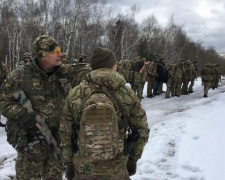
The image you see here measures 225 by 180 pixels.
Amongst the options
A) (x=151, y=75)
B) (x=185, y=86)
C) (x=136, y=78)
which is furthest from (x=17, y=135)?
(x=185, y=86)

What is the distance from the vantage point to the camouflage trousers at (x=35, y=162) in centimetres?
282

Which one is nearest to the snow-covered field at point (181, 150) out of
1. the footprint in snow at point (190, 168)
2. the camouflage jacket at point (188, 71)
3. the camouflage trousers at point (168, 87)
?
the footprint in snow at point (190, 168)

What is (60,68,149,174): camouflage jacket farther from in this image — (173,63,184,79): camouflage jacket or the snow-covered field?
(173,63,184,79): camouflage jacket

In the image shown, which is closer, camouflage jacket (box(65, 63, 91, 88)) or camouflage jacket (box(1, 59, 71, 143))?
camouflage jacket (box(1, 59, 71, 143))

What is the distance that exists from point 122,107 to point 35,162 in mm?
1144

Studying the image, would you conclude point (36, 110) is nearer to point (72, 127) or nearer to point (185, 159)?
point (72, 127)

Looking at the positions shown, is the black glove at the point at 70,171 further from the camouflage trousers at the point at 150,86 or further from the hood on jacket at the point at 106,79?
the camouflage trousers at the point at 150,86

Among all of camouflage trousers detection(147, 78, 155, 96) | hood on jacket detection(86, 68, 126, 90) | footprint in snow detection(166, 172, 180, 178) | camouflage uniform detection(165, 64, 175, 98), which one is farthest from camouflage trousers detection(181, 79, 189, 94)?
hood on jacket detection(86, 68, 126, 90)

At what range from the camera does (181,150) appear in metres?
5.71

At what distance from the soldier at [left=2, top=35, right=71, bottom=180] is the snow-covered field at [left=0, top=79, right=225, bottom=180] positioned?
175cm

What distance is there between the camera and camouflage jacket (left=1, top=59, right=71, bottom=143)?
276 cm

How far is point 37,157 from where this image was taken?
2.85 meters

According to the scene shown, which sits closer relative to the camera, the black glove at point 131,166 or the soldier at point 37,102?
the black glove at point 131,166

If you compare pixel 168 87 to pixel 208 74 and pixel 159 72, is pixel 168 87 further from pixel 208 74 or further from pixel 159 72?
pixel 208 74
